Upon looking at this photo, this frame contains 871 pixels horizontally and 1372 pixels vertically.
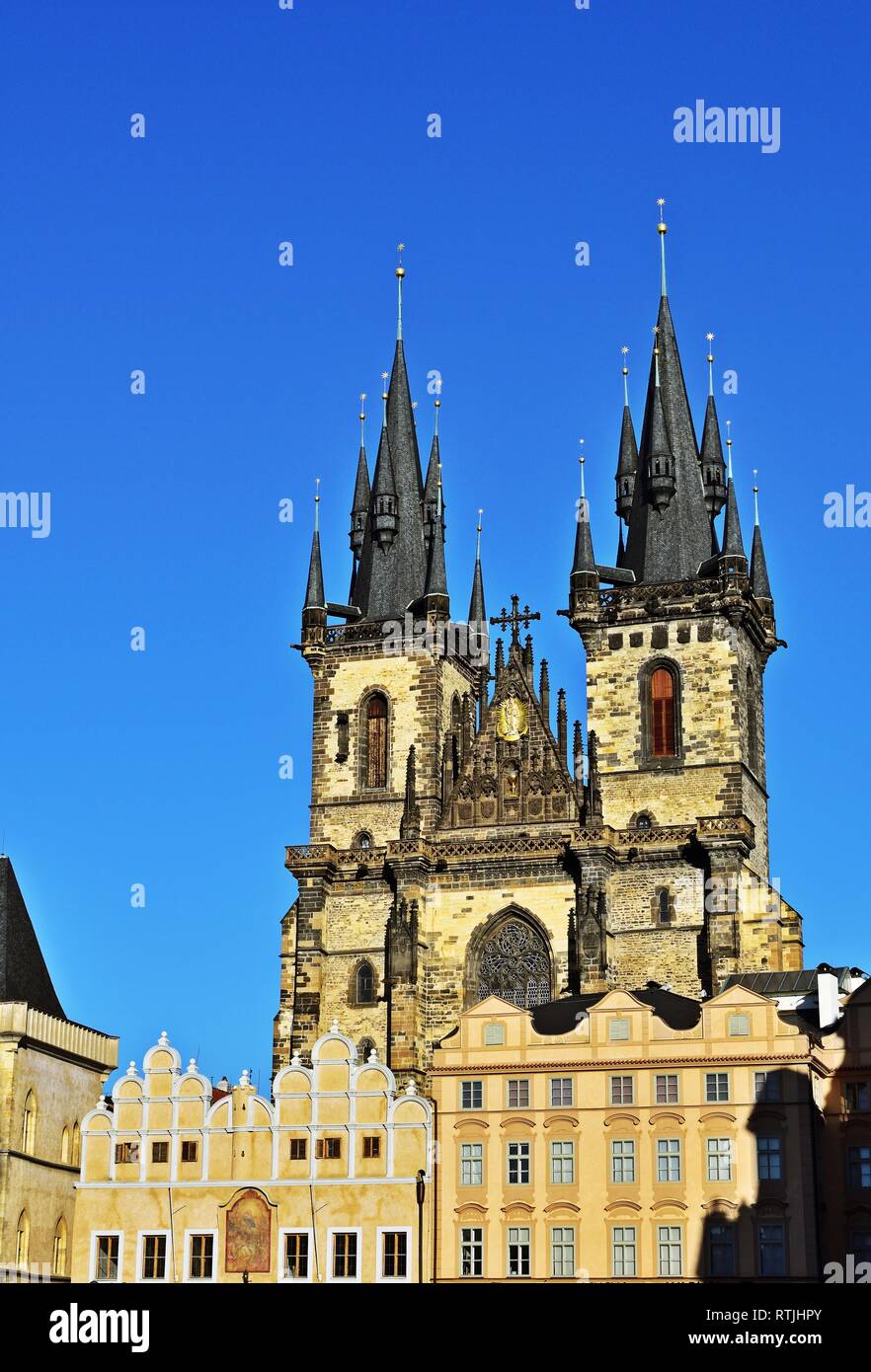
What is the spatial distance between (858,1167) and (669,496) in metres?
28.8

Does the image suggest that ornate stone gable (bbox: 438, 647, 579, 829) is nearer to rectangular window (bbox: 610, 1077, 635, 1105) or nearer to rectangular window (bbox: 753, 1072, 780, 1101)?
rectangular window (bbox: 610, 1077, 635, 1105)

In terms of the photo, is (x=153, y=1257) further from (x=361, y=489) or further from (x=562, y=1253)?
(x=361, y=489)

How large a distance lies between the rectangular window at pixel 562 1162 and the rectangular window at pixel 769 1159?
15.4 ft

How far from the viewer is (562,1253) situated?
178 feet

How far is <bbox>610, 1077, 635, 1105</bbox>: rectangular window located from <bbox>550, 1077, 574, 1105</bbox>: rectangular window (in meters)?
1.07

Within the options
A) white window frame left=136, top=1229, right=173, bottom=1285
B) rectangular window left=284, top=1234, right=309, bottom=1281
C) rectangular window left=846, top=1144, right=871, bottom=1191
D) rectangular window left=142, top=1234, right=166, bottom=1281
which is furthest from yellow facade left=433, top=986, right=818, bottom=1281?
rectangular window left=142, top=1234, right=166, bottom=1281

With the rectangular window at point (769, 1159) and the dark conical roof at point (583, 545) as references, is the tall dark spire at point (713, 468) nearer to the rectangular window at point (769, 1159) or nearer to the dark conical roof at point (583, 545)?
the dark conical roof at point (583, 545)

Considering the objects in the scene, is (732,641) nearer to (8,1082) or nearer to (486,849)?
(486,849)

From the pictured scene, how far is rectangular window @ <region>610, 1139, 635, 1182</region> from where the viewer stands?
54375 mm

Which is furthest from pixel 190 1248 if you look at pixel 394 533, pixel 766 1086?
pixel 394 533

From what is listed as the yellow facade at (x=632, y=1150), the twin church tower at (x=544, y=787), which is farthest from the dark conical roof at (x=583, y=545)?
the yellow facade at (x=632, y=1150)

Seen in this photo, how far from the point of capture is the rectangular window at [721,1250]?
5256 centimetres
